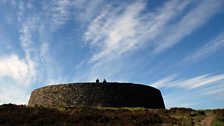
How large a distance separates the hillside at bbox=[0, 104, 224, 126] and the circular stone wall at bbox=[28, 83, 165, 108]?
1127cm

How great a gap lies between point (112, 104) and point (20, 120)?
17.6 metres

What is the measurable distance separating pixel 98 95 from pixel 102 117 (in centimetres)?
1579

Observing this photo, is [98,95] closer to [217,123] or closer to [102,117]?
[102,117]

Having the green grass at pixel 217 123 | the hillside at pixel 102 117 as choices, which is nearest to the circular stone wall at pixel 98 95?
the hillside at pixel 102 117

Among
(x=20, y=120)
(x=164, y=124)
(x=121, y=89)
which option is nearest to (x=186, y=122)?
(x=164, y=124)

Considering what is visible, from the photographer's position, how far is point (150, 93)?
45781mm

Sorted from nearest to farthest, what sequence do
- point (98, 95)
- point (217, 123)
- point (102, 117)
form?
point (217, 123) < point (102, 117) < point (98, 95)

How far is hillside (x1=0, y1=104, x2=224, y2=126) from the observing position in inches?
984

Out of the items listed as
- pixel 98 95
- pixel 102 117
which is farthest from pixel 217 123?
pixel 98 95

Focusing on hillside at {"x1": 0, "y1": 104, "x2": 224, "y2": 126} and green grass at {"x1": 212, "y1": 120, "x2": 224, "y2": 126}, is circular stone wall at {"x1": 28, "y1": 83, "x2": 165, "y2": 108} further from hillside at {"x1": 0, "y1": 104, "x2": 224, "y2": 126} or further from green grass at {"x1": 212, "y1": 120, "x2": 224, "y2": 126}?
green grass at {"x1": 212, "y1": 120, "x2": 224, "y2": 126}

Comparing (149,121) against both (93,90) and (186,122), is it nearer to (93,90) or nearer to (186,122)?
(186,122)

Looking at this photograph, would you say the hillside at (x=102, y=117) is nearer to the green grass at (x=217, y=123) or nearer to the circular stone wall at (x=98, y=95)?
the green grass at (x=217, y=123)

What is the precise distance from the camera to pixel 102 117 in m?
27.2

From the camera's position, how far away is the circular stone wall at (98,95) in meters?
42.8
